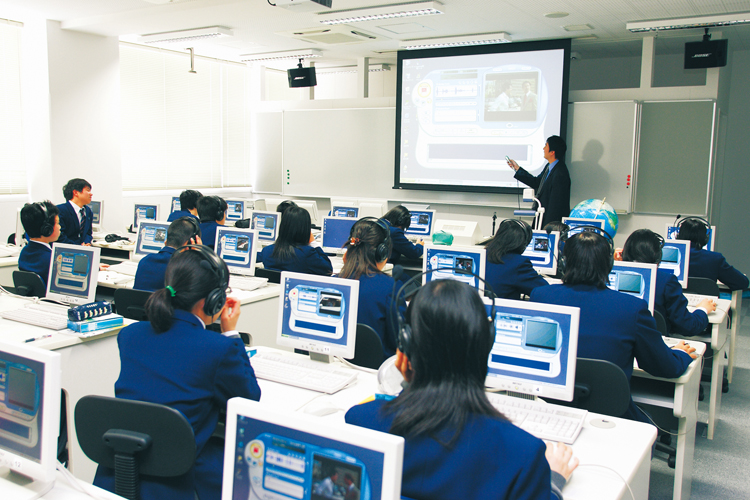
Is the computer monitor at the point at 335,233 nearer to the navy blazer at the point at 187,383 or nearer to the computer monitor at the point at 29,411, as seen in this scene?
the navy blazer at the point at 187,383

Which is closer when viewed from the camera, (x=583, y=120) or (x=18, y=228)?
(x=18, y=228)

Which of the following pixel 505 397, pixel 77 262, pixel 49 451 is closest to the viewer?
pixel 49 451

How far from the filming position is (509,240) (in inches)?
147

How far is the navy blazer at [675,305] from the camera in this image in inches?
123

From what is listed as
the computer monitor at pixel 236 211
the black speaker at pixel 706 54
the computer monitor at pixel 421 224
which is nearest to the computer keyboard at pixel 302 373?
the computer monitor at pixel 421 224

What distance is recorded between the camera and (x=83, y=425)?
169 cm

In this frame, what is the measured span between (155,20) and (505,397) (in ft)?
22.2

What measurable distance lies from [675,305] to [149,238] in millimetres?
3953

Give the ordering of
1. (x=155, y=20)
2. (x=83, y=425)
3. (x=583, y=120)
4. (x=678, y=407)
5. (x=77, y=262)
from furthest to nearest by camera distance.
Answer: (x=583, y=120) < (x=155, y=20) < (x=77, y=262) < (x=678, y=407) < (x=83, y=425)

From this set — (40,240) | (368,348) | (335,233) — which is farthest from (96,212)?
(368,348)

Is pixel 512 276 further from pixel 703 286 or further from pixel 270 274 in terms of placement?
pixel 270 274

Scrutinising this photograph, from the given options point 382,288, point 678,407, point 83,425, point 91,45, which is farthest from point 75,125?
point 678,407

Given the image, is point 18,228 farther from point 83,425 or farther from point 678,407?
point 678,407

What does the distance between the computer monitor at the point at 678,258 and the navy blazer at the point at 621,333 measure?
6.11ft
